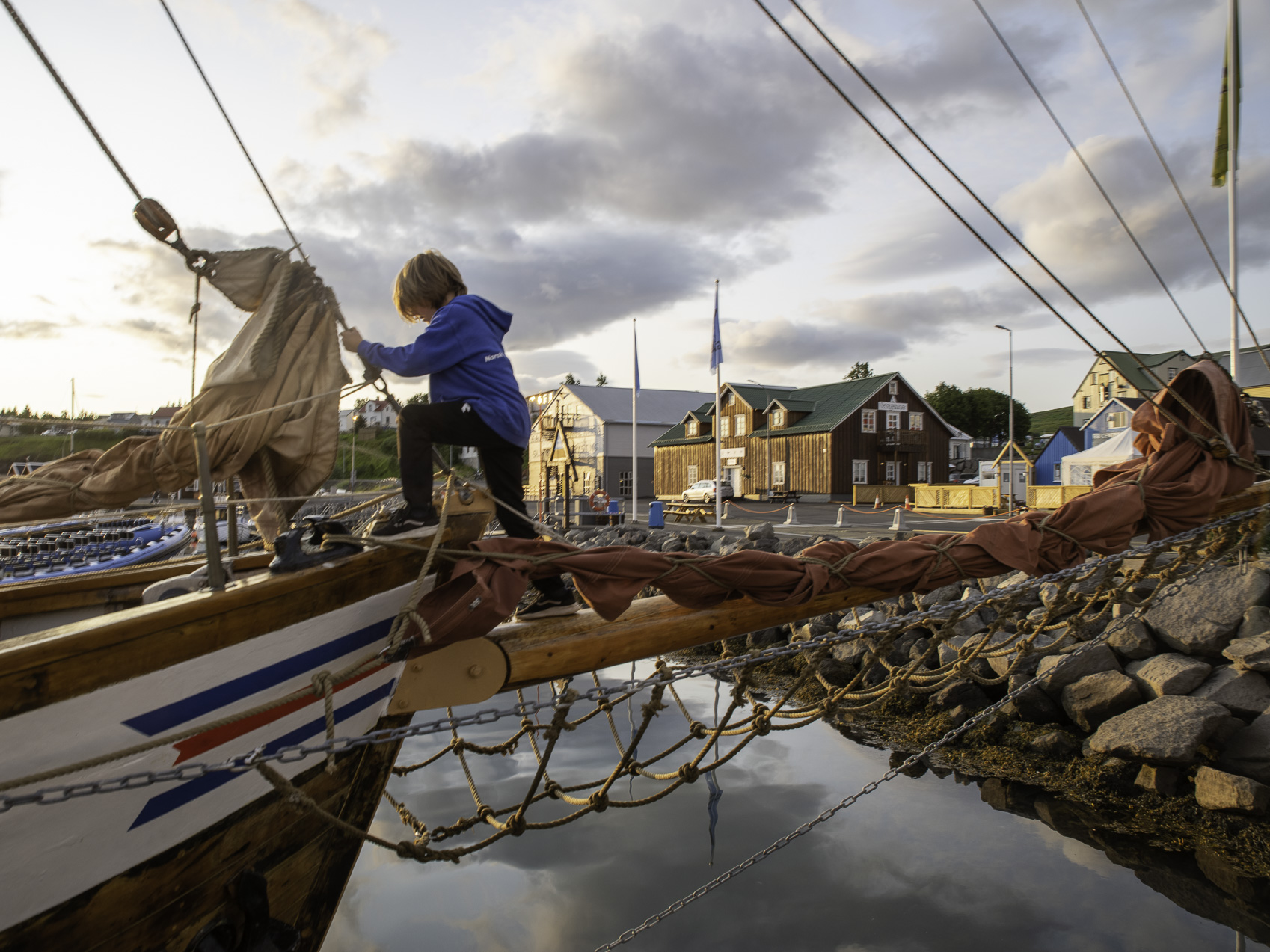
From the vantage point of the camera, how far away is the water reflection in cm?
427

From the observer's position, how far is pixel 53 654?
1690 mm

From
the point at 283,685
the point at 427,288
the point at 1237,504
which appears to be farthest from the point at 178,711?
the point at 1237,504

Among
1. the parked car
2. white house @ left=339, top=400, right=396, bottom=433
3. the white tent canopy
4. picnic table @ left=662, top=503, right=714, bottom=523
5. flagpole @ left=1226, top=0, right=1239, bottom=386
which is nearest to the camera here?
white house @ left=339, top=400, right=396, bottom=433

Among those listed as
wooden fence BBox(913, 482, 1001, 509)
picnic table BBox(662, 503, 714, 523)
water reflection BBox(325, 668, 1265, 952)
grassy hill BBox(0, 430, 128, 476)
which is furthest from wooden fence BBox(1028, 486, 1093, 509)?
grassy hill BBox(0, 430, 128, 476)

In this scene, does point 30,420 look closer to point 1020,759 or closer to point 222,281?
point 222,281

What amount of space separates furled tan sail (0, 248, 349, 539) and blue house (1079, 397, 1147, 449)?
41340mm

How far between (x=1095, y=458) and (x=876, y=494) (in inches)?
359

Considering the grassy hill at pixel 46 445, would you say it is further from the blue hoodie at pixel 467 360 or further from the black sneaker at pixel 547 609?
the black sneaker at pixel 547 609

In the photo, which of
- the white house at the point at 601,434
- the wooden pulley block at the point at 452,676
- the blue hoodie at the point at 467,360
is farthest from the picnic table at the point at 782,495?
the wooden pulley block at the point at 452,676

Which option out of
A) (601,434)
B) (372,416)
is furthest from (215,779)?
(601,434)

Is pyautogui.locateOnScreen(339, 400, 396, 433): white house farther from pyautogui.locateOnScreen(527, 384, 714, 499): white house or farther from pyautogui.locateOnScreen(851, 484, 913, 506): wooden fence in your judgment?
pyautogui.locateOnScreen(527, 384, 714, 499): white house

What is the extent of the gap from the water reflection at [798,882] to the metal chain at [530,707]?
5.38 ft

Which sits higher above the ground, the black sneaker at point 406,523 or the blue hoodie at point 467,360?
the blue hoodie at point 467,360

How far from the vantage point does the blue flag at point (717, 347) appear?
65.9ft
